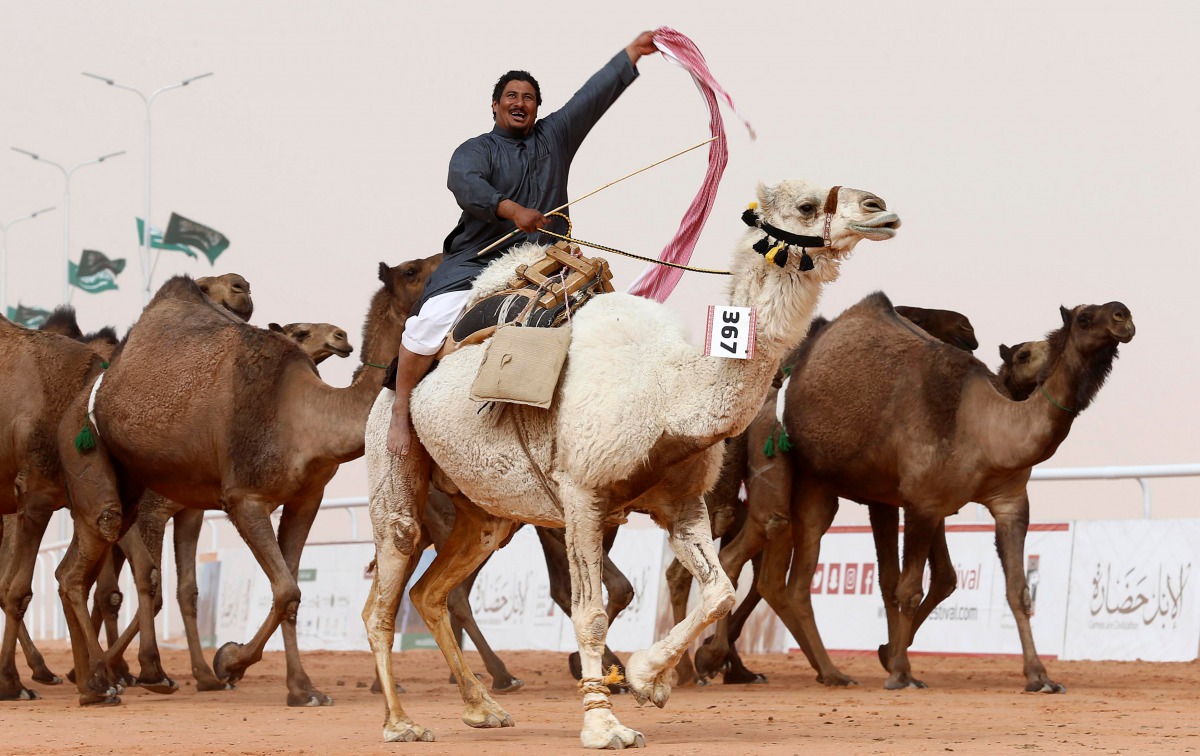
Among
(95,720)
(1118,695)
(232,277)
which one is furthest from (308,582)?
(1118,695)

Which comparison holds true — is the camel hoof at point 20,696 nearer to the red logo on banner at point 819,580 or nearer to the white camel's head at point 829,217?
the red logo on banner at point 819,580

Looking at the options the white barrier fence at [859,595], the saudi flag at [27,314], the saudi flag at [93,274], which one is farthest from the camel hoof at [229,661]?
the saudi flag at [27,314]

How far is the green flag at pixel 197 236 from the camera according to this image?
30.1 m

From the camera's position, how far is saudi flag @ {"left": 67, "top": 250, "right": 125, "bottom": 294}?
37.2 metres

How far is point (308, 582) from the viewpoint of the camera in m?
19.0

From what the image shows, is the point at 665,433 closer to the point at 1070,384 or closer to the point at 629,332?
the point at 629,332

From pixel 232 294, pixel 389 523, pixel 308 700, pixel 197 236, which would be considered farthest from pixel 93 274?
pixel 389 523

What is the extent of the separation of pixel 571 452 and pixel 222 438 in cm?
458

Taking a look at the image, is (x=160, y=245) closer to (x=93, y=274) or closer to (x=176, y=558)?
(x=93, y=274)

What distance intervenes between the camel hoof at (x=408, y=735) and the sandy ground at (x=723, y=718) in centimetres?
10

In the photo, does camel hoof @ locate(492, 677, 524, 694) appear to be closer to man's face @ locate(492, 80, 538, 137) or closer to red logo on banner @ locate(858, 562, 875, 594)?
red logo on banner @ locate(858, 562, 875, 594)

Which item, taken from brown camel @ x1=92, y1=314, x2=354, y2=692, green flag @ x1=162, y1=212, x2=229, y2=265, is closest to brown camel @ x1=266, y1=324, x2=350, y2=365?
brown camel @ x1=92, y1=314, x2=354, y2=692

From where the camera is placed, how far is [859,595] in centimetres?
1527

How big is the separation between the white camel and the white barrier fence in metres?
7.19
